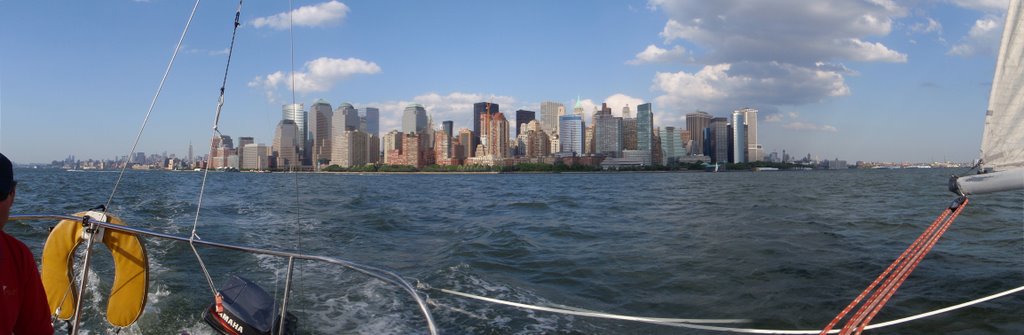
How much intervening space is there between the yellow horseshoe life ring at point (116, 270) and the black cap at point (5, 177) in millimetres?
2001

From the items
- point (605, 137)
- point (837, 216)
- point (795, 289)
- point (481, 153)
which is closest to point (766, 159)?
point (605, 137)

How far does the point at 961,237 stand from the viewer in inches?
440

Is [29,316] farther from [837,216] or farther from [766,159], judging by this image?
[766,159]

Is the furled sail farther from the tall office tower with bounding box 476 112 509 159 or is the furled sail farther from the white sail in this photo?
the tall office tower with bounding box 476 112 509 159

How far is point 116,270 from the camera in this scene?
372 centimetres

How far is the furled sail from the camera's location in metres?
3.80

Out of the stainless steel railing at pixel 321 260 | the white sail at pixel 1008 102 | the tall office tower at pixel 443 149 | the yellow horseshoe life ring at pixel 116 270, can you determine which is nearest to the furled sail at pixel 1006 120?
the white sail at pixel 1008 102

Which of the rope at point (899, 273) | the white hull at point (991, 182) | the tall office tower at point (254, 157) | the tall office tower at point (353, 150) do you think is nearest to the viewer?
the white hull at point (991, 182)

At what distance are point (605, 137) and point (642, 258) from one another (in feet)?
523

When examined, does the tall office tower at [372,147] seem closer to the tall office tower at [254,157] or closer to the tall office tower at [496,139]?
the tall office tower at [496,139]

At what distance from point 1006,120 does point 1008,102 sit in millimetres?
132

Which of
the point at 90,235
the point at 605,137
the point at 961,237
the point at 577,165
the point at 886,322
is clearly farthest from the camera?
the point at 605,137

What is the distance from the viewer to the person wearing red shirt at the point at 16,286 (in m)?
1.68

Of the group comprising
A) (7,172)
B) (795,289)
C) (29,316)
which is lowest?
(795,289)
